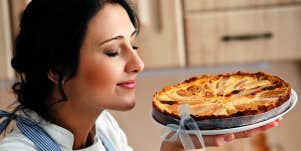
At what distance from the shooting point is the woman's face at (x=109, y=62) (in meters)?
0.78

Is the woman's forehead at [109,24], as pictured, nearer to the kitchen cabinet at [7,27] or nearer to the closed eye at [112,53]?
the closed eye at [112,53]

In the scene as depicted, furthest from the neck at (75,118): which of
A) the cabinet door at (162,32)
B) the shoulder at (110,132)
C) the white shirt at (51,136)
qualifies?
the cabinet door at (162,32)

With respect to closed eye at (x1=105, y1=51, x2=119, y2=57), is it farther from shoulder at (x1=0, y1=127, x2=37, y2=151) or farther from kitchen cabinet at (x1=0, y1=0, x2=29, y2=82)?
kitchen cabinet at (x1=0, y1=0, x2=29, y2=82)

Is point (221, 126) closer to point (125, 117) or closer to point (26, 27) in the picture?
point (26, 27)

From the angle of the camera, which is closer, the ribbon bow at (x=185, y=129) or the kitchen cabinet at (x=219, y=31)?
the ribbon bow at (x=185, y=129)

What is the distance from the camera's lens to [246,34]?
1318 millimetres

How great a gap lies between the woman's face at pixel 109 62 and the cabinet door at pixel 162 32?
1.76 feet

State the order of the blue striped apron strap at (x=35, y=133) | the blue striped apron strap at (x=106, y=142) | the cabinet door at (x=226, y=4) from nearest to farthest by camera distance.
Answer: the blue striped apron strap at (x=35, y=133), the blue striped apron strap at (x=106, y=142), the cabinet door at (x=226, y=4)

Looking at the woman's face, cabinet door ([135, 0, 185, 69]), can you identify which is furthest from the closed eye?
cabinet door ([135, 0, 185, 69])

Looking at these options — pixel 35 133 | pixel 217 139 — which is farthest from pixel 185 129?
pixel 35 133

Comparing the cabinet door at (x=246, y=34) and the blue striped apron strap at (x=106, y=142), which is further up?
the cabinet door at (x=246, y=34)

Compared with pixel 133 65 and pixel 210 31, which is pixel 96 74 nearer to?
pixel 133 65

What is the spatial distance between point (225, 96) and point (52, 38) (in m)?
0.28

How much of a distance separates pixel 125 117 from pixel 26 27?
3.06ft
